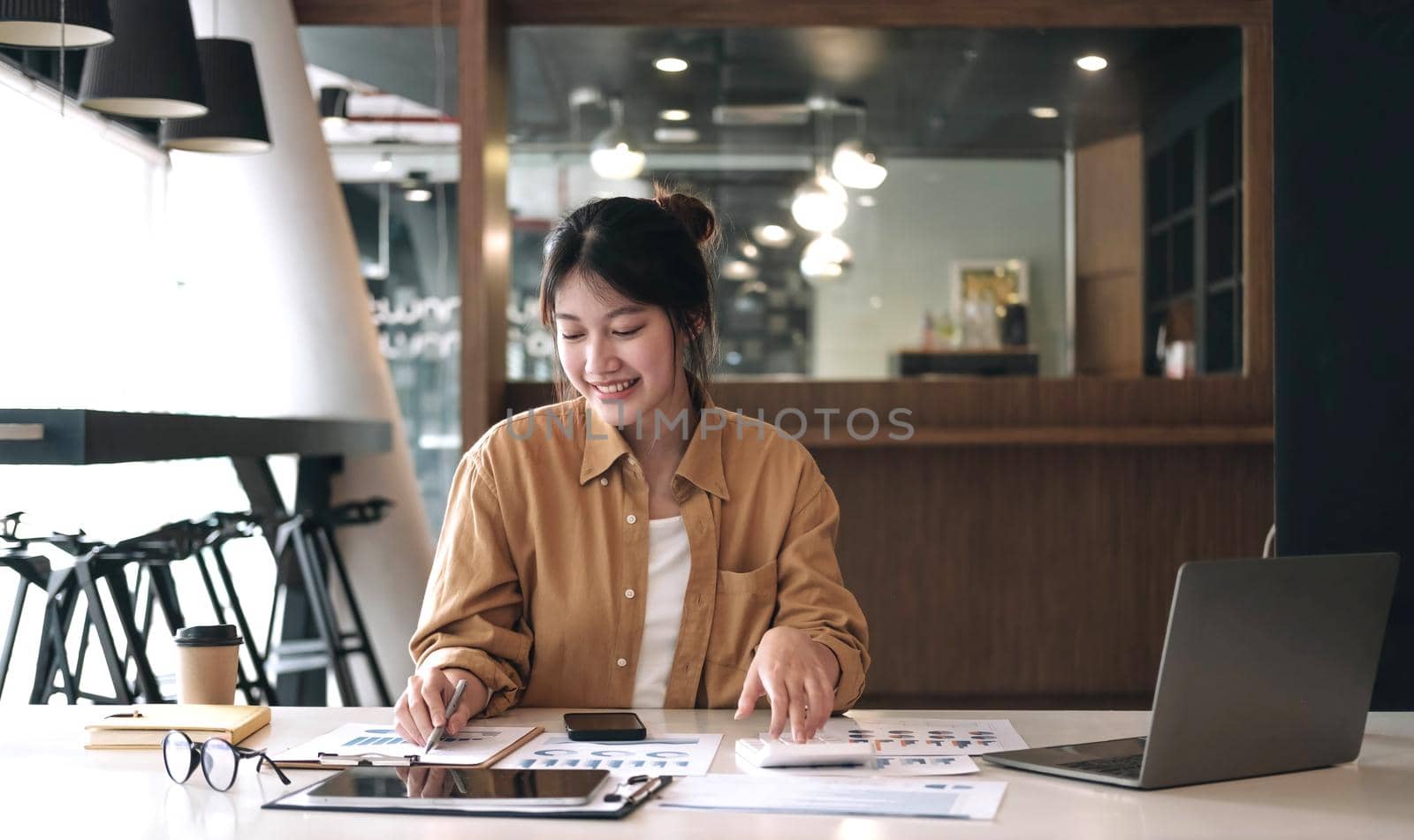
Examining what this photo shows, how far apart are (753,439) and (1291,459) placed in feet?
2.47

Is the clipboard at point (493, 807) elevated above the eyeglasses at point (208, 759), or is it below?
below

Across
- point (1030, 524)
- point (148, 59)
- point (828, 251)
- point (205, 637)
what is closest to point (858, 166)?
point (828, 251)

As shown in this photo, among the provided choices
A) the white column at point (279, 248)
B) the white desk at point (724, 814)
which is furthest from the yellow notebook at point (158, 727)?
the white column at point (279, 248)

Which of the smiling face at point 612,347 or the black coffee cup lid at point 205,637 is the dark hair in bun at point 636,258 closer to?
the smiling face at point 612,347

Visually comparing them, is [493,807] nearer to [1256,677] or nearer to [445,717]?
[445,717]

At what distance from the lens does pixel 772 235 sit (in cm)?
596

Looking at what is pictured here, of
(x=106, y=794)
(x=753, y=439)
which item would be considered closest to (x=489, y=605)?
(x=753, y=439)

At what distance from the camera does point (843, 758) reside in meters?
1.32

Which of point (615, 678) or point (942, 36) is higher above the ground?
point (942, 36)

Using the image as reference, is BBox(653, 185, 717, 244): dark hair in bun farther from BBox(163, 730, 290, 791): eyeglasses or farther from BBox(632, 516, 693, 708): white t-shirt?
BBox(163, 730, 290, 791): eyeglasses

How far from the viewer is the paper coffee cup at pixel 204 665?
1.62 metres

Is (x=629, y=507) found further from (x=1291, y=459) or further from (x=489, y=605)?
(x=1291, y=459)

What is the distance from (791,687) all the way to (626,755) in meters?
0.19

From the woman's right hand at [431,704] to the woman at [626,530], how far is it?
94mm
